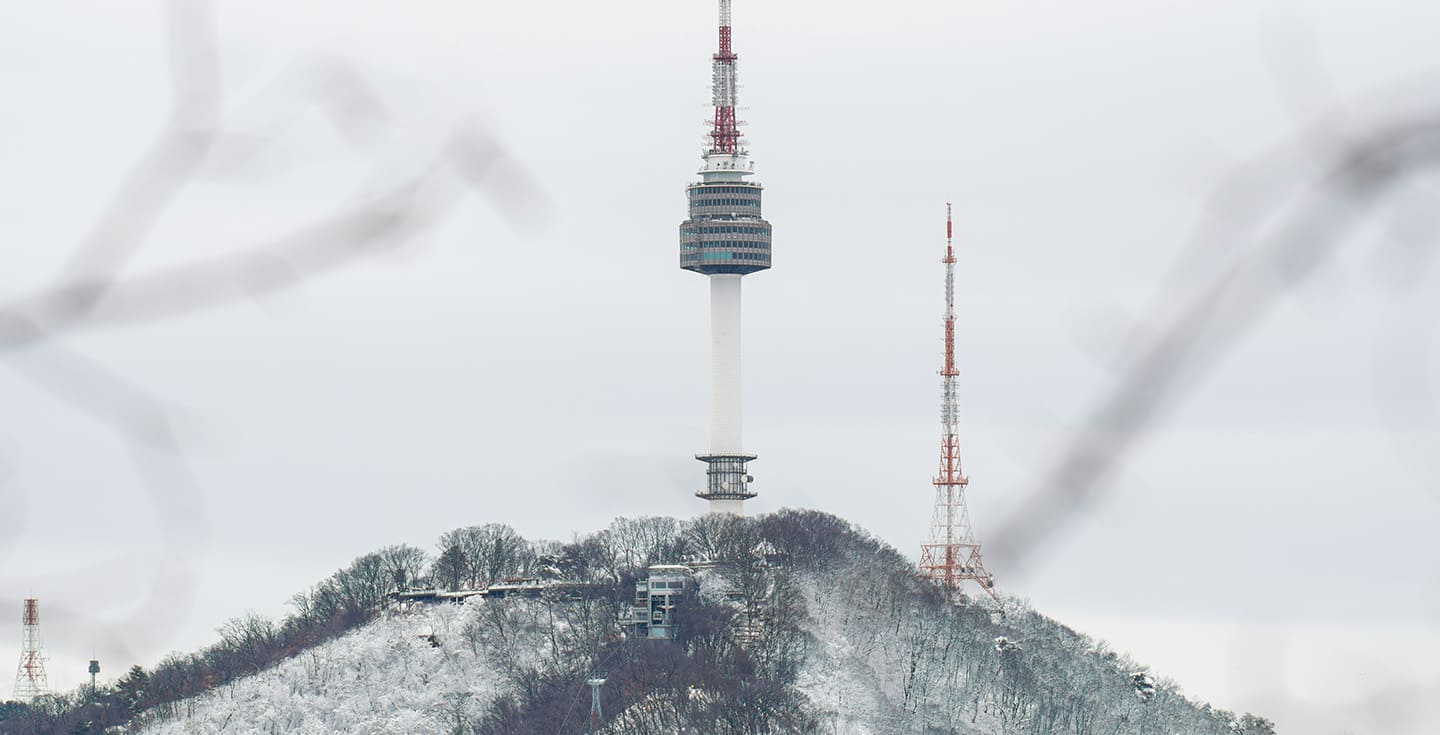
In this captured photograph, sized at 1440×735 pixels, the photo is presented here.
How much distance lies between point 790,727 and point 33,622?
583 feet

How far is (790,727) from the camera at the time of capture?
655ft

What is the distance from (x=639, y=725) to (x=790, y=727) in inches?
442

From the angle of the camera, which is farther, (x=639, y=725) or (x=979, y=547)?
(x=639, y=725)

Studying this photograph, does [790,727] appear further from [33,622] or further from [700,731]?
Answer: [33,622]

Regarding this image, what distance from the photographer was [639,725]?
199750mm

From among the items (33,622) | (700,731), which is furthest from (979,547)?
(700,731)

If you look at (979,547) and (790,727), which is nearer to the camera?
(979,547)

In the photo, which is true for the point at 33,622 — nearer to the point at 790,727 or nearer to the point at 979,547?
the point at 979,547

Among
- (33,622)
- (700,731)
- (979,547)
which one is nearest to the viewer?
(979,547)

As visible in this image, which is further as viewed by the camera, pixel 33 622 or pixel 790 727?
pixel 790 727

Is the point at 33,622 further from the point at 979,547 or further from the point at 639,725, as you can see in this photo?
the point at 639,725

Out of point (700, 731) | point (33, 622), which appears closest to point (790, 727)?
point (700, 731)

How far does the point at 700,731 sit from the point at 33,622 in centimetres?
17251

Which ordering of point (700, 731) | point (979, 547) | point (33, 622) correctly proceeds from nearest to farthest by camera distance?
point (979, 547) < point (33, 622) < point (700, 731)
